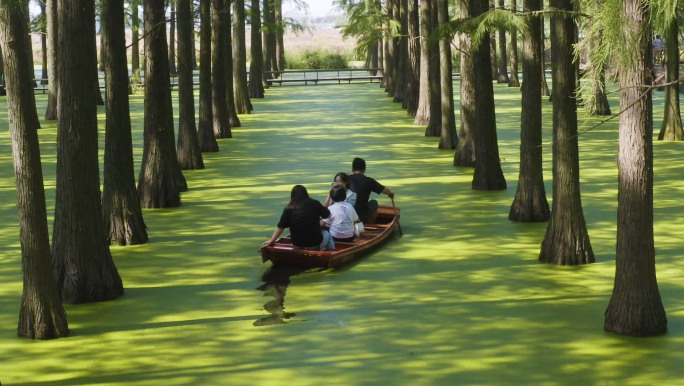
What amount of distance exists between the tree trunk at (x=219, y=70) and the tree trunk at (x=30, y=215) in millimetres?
17457

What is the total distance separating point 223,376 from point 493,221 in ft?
25.8

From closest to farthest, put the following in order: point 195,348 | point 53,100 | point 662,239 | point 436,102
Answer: point 195,348
point 662,239
point 436,102
point 53,100

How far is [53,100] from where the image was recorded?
118 ft

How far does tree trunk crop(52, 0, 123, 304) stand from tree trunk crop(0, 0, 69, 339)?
1.41 metres

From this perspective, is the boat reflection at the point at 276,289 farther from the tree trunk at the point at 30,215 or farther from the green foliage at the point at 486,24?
the green foliage at the point at 486,24

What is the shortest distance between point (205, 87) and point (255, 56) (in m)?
19.2

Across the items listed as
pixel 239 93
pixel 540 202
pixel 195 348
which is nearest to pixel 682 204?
pixel 540 202

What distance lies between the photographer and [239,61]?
36.1 m

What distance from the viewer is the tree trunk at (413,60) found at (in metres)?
33.6

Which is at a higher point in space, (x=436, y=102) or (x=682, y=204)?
(x=436, y=102)

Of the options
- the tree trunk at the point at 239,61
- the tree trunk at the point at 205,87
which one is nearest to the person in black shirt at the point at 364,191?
the tree trunk at the point at 205,87

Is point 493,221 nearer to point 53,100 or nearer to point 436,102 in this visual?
point 436,102

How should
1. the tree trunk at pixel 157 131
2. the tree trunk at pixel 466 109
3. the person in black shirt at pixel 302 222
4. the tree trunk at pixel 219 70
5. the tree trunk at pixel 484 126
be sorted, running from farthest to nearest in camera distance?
the tree trunk at pixel 219 70
the tree trunk at pixel 466 109
the tree trunk at pixel 484 126
the tree trunk at pixel 157 131
the person in black shirt at pixel 302 222

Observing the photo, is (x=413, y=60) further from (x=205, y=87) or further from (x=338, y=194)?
(x=338, y=194)
